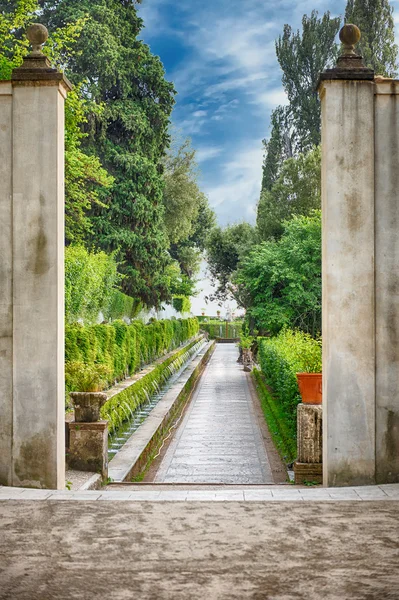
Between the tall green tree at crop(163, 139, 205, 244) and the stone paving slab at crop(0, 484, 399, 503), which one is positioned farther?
the tall green tree at crop(163, 139, 205, 244)

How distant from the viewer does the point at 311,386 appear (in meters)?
6.68

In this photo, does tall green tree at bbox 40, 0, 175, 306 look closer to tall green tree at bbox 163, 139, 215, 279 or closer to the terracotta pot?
tall green tree at bbox 163, 139, 215, 279

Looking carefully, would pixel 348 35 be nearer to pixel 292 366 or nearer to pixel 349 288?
pixel 349 288

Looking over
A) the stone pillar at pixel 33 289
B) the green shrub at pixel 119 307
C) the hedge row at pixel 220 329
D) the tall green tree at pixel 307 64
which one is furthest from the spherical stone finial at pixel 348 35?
the hedge row at pixel 220 329

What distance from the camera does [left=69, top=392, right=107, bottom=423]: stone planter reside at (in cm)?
700

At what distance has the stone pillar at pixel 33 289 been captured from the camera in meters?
5.59

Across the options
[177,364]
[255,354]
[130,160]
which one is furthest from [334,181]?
[255,354]

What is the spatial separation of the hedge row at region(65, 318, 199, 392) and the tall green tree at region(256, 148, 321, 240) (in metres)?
10.1

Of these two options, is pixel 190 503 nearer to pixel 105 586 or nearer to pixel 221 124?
pixel 105 586

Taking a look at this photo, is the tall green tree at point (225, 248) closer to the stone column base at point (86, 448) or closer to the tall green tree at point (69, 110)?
the tall green tree at point (69, 110)

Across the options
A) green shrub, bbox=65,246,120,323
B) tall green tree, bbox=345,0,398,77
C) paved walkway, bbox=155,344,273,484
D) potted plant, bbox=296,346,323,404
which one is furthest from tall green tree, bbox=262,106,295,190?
potted plant, bbox=296,346,323,404

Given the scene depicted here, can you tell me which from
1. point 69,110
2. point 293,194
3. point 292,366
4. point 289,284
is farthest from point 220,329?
point 292,366

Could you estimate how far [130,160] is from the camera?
24.4 metres

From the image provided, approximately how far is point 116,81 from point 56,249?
67.4ft
